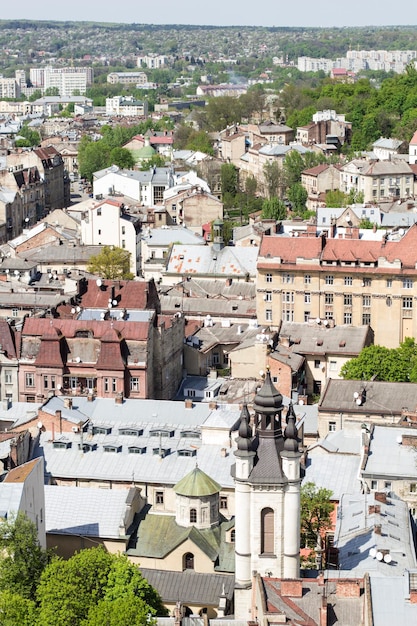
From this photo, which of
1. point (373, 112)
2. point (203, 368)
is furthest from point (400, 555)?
point (373, 112)

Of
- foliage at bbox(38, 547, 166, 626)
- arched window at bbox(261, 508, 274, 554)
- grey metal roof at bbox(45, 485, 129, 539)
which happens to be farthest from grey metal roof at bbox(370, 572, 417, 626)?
grey metal roof at bbox(45, 485, 129, 539)

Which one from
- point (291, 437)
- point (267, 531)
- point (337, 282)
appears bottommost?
point (337, 282)

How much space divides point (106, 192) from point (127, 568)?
8869 centimetres

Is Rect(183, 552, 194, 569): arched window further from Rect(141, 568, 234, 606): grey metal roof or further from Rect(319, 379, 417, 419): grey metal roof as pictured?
Rect(319, 379, 417, 419): grey metal roof

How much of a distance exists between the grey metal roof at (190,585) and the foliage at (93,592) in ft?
8.09

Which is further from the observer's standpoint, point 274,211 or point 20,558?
point 274,211

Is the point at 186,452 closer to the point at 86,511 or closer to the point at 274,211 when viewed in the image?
the point at 86,511

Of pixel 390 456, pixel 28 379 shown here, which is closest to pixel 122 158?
pixel 28 379

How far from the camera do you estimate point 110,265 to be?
92750 mm

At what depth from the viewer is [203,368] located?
72.3 metres

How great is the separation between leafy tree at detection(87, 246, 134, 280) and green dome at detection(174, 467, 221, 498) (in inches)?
1706

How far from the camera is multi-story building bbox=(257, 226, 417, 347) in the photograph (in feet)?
262

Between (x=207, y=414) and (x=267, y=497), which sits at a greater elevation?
(x=267, y=497)

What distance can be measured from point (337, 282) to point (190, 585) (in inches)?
1423
